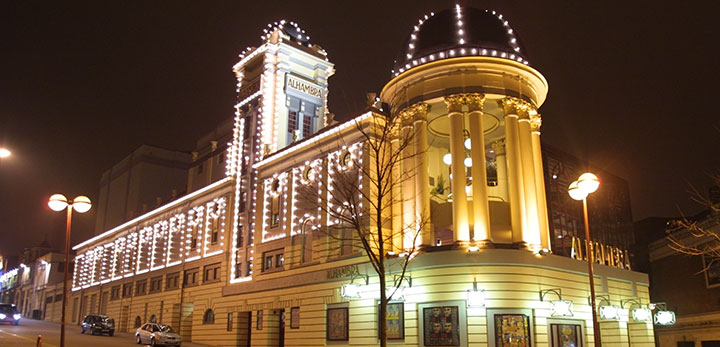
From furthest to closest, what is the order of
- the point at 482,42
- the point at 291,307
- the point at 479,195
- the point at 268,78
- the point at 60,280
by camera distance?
the point at 60,280
the point at 268,78
the point at 291,307
the point at 482,42
the point at 479,195

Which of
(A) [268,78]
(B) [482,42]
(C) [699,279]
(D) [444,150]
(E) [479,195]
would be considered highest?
(A) [268,78]

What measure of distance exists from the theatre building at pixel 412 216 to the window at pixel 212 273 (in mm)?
155

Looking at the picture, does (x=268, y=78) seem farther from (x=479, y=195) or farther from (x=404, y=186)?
(x=479, y=195)

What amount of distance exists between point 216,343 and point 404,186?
2136 cm

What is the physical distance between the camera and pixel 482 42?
106 feet

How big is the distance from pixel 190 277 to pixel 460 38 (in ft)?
105

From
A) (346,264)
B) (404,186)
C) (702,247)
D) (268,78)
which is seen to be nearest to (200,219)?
(268,78)

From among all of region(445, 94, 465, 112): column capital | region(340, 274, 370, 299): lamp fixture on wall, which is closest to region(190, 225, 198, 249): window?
region(340, 274, 370, 299): lamp fixture on wall

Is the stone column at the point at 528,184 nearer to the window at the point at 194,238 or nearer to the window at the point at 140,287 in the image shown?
the window at the point at 194,238

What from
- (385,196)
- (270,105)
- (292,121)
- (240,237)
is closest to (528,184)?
(385,196)

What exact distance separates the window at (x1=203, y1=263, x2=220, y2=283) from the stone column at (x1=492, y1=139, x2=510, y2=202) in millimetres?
23360

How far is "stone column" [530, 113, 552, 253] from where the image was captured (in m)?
31.6

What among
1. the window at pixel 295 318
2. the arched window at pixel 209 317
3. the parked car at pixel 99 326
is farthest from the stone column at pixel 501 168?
the parked car at pixel 99 326

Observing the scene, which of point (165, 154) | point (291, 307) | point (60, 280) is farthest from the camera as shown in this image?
point (60, 280)
